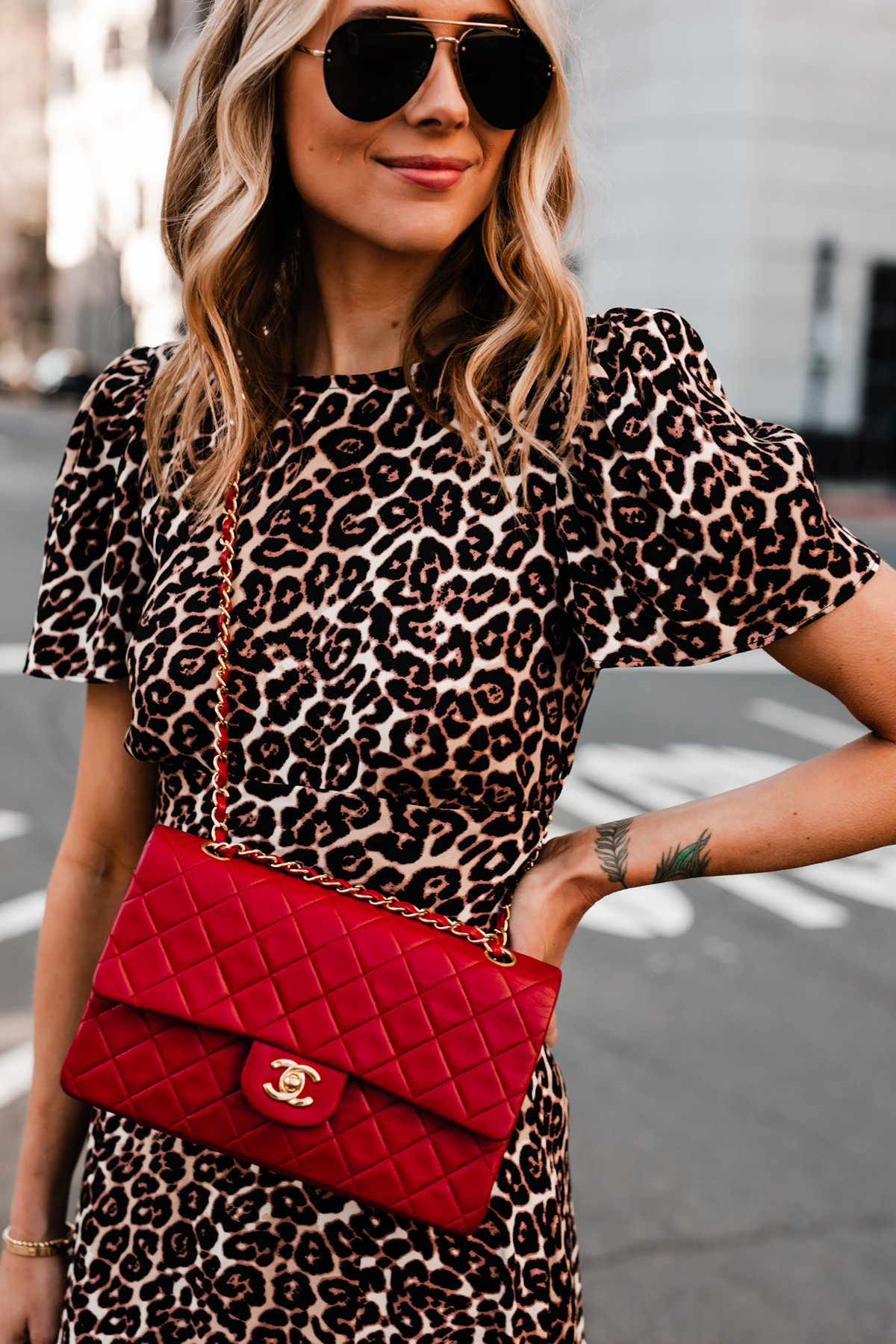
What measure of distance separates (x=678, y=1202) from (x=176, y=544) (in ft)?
8.22

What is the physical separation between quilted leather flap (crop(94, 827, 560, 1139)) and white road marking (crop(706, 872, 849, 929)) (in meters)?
3.66

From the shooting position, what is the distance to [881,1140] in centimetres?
351

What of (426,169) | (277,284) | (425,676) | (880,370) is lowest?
(880,370)

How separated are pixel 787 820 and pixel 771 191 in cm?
1926

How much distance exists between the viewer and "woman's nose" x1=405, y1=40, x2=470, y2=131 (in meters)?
1.33

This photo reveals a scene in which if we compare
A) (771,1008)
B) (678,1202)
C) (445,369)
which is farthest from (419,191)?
(771,1008)

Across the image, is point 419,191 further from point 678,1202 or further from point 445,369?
point 678,1202

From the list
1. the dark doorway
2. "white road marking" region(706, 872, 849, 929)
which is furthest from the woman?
the dark doorway

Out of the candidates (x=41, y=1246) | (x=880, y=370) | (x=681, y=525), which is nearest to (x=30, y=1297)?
(x=41, y=1246)

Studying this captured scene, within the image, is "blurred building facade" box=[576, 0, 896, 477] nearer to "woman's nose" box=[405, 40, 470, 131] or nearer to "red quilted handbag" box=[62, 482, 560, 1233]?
"woman's nose" box=[405, 40, 470, 131]

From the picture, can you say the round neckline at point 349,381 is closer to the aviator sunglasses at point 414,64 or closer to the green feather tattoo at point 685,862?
the aviator sunglasses at point 414,64

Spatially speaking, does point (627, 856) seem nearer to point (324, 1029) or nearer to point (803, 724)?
point (324, 1029)

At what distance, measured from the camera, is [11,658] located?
322 inches

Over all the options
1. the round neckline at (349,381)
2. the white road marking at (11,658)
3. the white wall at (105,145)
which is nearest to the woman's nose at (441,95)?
the round neckline at (349,381)
